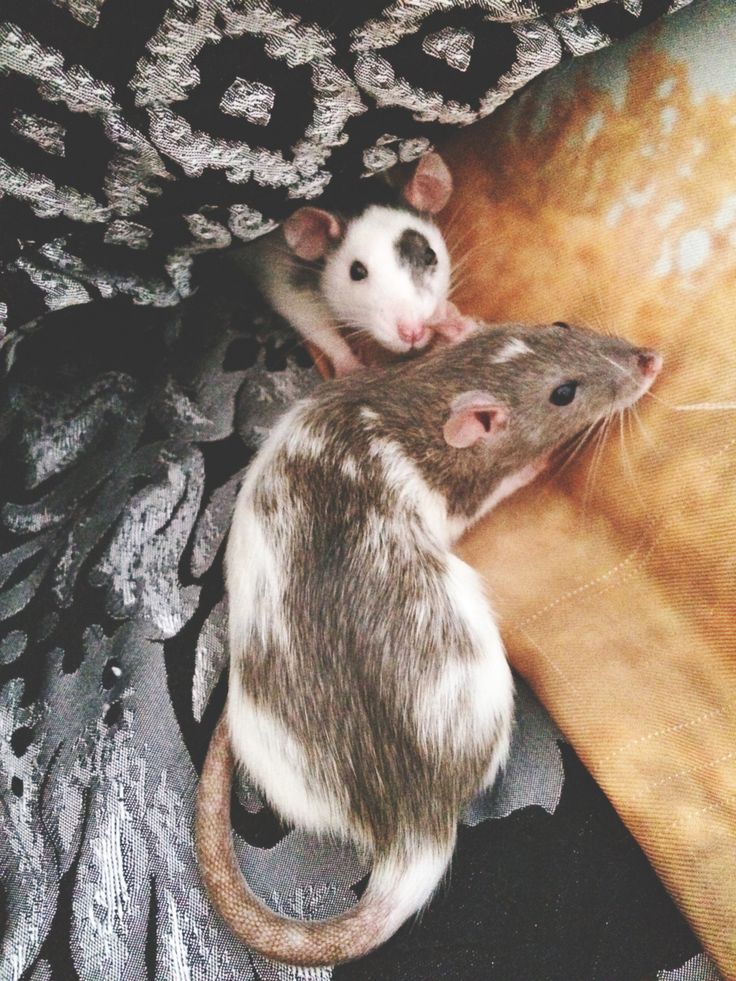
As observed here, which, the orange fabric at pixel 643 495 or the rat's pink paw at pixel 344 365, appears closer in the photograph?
the orange fabric at pixel 643 495

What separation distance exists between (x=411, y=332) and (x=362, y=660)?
0.69 m

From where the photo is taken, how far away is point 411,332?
4.63 feet

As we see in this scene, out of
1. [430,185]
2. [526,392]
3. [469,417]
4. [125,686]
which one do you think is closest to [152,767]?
[125,686]

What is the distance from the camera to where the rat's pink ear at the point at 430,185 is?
135 cm

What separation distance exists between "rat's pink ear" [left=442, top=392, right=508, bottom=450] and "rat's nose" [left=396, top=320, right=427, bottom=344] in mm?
242

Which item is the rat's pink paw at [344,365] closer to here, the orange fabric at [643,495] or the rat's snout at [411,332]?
the rat's snout at [411,332]

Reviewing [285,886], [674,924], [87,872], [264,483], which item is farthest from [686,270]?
[87,872]

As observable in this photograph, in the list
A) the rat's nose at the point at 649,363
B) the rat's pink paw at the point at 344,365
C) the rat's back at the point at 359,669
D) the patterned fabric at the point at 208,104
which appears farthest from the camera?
the rat's pink paw at the point at 344,365

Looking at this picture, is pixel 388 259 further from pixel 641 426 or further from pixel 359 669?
pixel 359 669

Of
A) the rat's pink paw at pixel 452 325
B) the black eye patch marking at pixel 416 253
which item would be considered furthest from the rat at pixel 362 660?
the black eye patch marking at pixel 416 253

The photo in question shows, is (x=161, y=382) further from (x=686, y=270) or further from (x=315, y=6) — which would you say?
(x=686, y=270)

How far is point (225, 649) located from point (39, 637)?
0.26m

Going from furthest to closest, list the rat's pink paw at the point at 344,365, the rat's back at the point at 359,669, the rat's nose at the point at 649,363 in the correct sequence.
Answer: the rat's pink paw at the point at 344,365 < the rat's nose at the point at 649,363 < the rat's back at the point at 359,669

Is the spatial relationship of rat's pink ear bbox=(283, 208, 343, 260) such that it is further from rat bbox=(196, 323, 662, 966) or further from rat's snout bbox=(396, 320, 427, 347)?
rat bbox=(196, 323, 662, 966)
